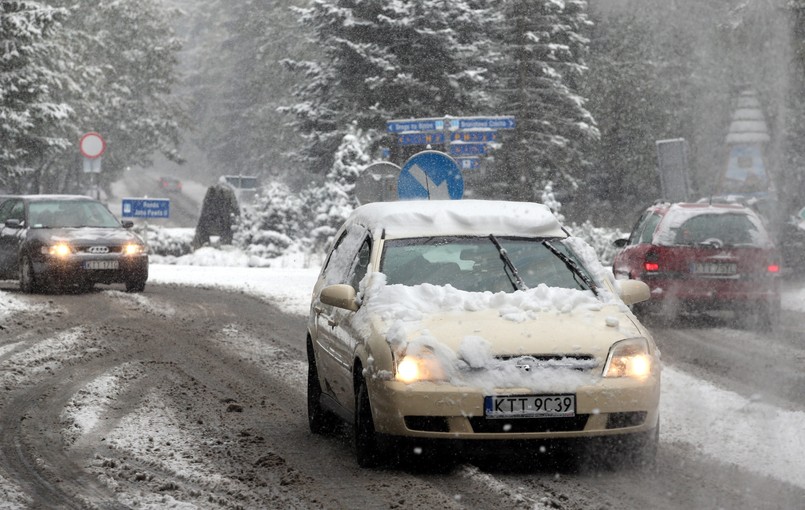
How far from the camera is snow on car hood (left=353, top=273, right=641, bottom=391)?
693 cm

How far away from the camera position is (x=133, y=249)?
2048 cm

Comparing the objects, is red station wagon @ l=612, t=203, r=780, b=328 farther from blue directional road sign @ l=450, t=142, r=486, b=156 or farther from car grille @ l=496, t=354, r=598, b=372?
car grille @ l=496, t=354, r=598, b=372

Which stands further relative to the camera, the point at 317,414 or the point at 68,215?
the point at 68,215

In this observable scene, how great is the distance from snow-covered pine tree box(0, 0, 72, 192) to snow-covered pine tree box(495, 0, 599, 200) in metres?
15.1

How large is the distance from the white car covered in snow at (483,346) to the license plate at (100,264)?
40.9 ft

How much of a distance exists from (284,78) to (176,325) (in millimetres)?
63397

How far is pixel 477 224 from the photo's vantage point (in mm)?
8320

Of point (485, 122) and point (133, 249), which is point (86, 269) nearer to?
point (133, 249)

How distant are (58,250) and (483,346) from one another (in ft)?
46.6

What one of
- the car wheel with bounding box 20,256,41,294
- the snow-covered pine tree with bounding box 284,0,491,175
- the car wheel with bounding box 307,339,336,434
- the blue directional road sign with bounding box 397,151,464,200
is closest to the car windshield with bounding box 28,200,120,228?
the car wheel with bounding box 20,256,41,294

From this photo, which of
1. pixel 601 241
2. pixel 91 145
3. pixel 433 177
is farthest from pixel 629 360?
pixel 601 241

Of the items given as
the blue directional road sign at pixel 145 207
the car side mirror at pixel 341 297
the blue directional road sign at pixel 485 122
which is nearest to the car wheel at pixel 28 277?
the blue directional road sign at pixel 485 122

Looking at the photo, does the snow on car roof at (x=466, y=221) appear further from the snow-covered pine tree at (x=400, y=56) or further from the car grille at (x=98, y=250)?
the snow-covered pine tree at (x=400, y=56)

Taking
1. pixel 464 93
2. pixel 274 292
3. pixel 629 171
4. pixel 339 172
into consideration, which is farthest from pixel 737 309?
pixel 629 171
